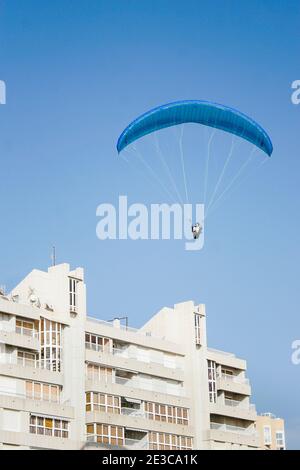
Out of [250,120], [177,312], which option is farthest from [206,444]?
[250,120]

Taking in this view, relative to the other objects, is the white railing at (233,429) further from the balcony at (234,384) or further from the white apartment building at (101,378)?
the balcony at (234,384)

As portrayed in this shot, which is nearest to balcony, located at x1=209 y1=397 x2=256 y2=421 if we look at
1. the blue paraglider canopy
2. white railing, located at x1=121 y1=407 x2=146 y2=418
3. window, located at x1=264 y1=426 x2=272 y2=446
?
window, located at x1=264 y1=426 x2=272 y2=446

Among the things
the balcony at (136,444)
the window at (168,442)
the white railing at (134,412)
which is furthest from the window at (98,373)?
the window at (168,442)

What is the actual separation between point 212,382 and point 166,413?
674 centimetres

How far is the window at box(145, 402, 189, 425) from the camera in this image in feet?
277

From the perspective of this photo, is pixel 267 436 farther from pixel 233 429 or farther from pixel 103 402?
pixel 103 402

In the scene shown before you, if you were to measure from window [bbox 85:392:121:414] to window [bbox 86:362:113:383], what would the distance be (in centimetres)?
121

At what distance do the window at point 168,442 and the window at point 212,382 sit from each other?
518 cm

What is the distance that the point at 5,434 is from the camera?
7125 centimetres

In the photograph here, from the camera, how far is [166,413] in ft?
281

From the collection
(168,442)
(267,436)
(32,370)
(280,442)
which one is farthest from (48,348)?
(280,442)

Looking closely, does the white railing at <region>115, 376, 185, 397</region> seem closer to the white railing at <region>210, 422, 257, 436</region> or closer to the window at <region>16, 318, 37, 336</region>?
the white railing at <region>210, 422, 257, 436</region>

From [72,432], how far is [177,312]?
18196 millimetres
